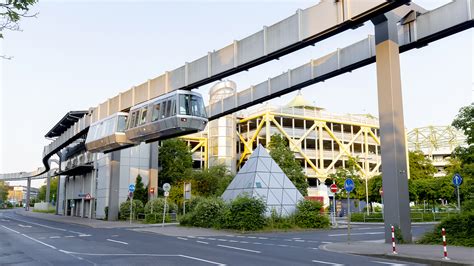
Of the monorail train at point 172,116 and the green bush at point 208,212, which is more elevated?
the monorail train at point 172,116

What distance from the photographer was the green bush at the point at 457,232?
53.0 feet

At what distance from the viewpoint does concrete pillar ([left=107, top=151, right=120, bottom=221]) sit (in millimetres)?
40250

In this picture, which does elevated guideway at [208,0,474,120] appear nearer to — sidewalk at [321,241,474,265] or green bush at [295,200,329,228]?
green bush at [295,200,329,228]

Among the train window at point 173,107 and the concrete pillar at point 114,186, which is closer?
the train window at point 173,107

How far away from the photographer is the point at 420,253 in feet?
45.5

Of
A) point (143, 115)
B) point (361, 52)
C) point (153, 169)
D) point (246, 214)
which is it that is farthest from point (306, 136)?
point (361, 52)

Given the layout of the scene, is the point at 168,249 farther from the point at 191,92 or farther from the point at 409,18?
the point at 409,18

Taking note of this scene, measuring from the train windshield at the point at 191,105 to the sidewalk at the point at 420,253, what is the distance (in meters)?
11.2

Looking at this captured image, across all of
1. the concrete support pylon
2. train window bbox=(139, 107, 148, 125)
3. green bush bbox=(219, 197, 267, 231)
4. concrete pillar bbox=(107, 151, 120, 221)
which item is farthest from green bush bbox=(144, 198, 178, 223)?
the concrete support pylon

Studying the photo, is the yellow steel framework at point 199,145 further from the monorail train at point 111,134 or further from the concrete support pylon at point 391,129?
the concrete support pylon at point 391,129

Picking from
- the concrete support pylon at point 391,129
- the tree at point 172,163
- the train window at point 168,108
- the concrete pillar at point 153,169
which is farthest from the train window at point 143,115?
the tree at point 172,163

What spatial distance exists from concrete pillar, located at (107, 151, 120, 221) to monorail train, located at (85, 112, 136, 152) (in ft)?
18.0

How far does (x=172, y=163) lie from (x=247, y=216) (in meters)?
32.1

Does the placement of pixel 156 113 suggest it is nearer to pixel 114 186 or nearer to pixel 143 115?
pixel 143 115
